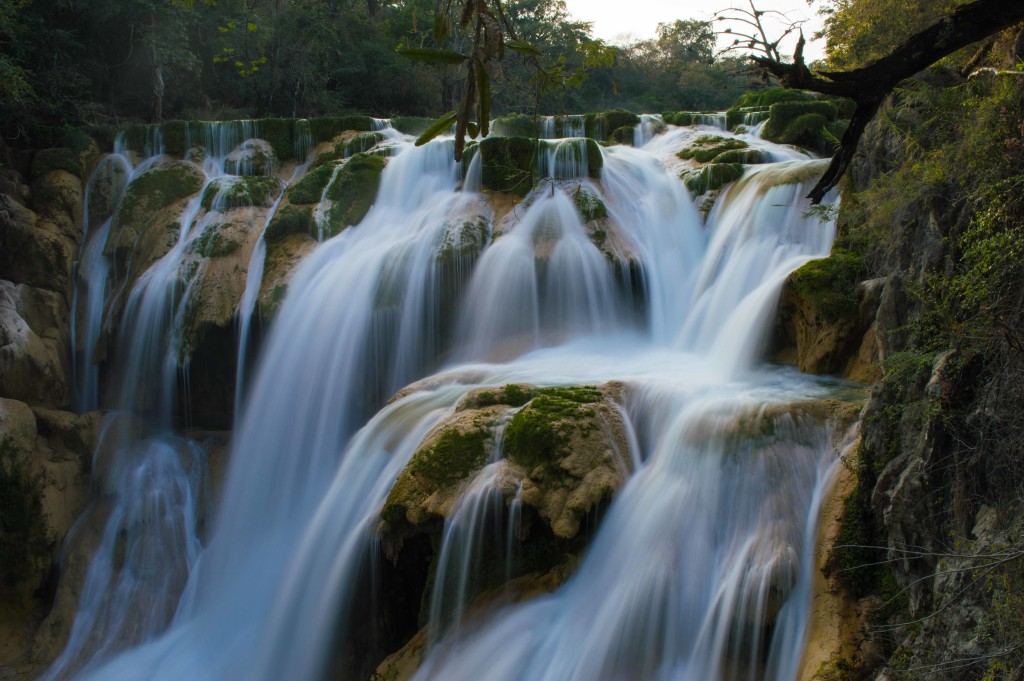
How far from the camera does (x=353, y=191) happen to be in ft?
41.6

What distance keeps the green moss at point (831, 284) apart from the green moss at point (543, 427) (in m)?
2.40

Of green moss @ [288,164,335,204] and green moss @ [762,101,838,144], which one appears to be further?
green moss @ [762,101,838,144]

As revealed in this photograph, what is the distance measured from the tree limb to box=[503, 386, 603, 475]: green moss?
3.66 metres

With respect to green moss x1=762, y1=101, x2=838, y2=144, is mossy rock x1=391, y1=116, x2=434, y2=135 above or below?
above

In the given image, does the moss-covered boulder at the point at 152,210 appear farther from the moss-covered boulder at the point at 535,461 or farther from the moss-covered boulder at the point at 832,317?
the moss-covered boulder at the point at 832,317

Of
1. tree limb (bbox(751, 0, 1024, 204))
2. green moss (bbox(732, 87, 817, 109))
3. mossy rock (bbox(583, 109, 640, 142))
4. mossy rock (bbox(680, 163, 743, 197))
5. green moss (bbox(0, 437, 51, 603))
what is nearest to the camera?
tree limb (bbox(751, 0, 1024, 204))

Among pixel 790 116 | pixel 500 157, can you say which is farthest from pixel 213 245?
pixel 790 116

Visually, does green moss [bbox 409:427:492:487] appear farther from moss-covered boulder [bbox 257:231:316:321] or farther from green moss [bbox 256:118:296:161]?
green moss [bbox 256:118:296:161]

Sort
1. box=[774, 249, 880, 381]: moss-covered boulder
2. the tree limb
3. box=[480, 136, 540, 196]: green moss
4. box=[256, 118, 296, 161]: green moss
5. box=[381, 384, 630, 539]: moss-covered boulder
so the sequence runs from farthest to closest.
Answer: box=[256, 118, 296, 161]: green moss < box=[480, 136, 540, 196]: green moss < box=[774, 249, 880, 381]: moss-covered boulder < box=[381, 384, 630, 539]: moss-covered boulder < the tree limb

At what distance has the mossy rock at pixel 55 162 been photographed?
1405 cm

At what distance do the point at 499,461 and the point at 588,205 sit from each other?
5.96 metres

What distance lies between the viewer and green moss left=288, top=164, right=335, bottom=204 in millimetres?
12906

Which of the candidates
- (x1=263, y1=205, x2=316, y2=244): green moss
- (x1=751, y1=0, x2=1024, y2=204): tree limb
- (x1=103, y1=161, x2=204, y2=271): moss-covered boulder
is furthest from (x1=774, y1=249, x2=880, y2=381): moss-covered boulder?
(x1=103, y1=161, x2=204, y2=271): moss-covered boulder

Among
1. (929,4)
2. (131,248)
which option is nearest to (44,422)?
(131,248)
